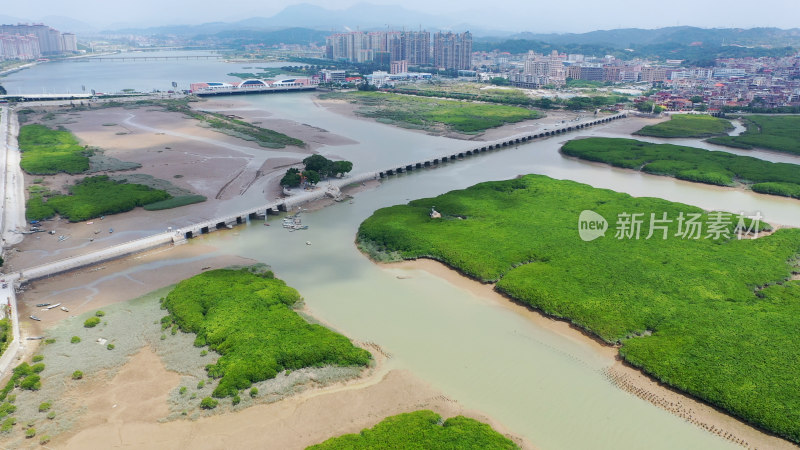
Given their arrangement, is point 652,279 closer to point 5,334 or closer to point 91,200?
point 5,334

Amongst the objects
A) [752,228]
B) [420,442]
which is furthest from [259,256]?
[752,228]

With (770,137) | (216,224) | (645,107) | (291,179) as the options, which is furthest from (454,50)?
(216,224)

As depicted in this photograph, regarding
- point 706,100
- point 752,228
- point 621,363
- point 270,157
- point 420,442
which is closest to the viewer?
point 420,442

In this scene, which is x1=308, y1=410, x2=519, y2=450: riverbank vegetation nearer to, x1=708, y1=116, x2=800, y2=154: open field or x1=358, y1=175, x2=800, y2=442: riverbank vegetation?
x1=358, y1=175, x2=800, y2=442: riverbank vegetation

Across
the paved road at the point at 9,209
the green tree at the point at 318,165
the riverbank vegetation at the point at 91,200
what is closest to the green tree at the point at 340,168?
the green tree at the point at 318,165

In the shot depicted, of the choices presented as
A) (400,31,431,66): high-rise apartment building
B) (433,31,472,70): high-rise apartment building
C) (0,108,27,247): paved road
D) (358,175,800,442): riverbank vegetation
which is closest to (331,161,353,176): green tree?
(358,175,800,442): riverbank vegetation

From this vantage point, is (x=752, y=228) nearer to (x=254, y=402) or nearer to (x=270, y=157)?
(x=254, y=402)
